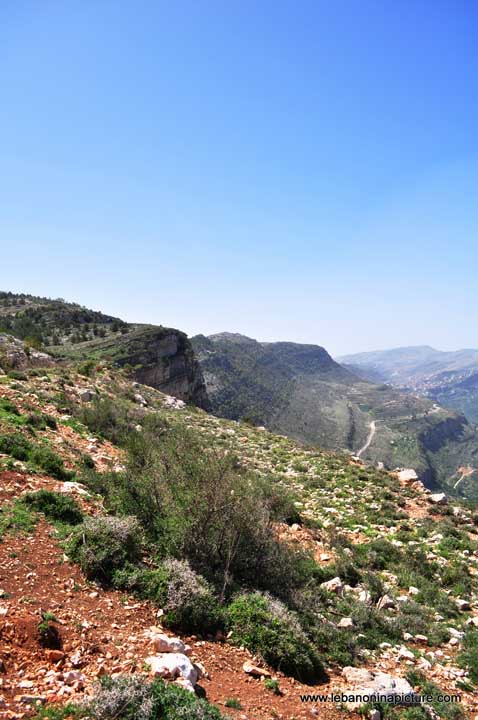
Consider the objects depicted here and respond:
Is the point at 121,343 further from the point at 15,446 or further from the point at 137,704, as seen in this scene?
the point at 137,704

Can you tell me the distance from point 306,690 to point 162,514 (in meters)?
3.96

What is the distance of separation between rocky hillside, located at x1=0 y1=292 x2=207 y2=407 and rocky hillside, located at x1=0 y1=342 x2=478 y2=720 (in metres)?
31.1

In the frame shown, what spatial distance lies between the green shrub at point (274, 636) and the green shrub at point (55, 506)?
3.62 metres

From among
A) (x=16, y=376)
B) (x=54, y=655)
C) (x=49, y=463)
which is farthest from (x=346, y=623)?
(x=16, y=376)

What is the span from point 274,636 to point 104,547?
10.2 feet

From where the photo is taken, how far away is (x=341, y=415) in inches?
4606

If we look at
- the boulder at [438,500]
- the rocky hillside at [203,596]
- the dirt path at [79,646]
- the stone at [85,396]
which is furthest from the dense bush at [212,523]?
the stone at [85,396]

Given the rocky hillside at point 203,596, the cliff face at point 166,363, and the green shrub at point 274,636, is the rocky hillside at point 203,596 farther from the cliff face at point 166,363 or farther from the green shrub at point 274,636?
the cliff face at point 166,363

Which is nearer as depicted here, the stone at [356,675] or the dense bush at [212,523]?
the stone at [356,675]

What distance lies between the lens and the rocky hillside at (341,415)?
8769 centimetres

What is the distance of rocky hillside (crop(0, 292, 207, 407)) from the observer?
43.9 metres

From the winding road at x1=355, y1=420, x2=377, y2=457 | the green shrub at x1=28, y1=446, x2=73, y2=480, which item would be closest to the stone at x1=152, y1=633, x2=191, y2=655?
the green shrub at x1=28, y1=446, x2=73, y2=480

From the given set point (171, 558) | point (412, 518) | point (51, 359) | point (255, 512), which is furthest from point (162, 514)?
point (51, 359)

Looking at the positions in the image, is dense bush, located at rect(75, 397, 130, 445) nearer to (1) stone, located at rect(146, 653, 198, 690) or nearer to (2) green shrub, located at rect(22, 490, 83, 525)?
(2) green shrub, located at rect(22, 490, 83, 525)
